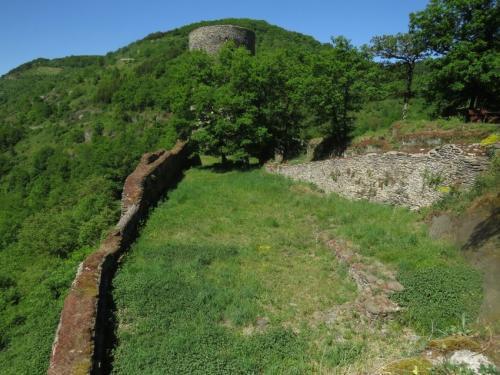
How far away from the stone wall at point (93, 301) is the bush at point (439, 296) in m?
5.40

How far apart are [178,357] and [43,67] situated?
6527 inches

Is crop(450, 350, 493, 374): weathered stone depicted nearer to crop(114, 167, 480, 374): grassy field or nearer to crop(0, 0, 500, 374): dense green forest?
crop(114, 167, 480, 374): grassy field

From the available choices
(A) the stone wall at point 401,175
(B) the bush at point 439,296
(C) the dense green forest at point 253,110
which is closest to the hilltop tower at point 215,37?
(C) the dense green forest at point 253,110

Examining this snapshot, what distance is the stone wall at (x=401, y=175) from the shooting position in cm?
1105

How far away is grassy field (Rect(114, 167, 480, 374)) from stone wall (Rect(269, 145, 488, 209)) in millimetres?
696

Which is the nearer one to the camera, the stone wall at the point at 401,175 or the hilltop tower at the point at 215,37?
the stone wall at the point at 401,175

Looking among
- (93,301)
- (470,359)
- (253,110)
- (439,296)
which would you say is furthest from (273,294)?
(253,110)

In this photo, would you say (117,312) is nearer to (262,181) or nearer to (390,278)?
(390,278)

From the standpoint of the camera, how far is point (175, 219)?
12.9 m

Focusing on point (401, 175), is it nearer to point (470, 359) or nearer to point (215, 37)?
point (470, 359)

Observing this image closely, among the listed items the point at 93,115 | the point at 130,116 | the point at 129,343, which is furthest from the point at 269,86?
the point at 93,115

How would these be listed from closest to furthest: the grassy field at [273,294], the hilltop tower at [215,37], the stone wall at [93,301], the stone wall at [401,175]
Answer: the stone wall at [93,301] → the grassy field at [273,294] → the stone wall at [401,175] → the hilltop tower at [215,37]

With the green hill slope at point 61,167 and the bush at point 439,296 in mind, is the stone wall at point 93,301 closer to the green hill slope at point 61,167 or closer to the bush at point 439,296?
the green hill slope at point 61,167

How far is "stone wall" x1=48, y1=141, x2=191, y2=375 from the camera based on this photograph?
19.2 feet
